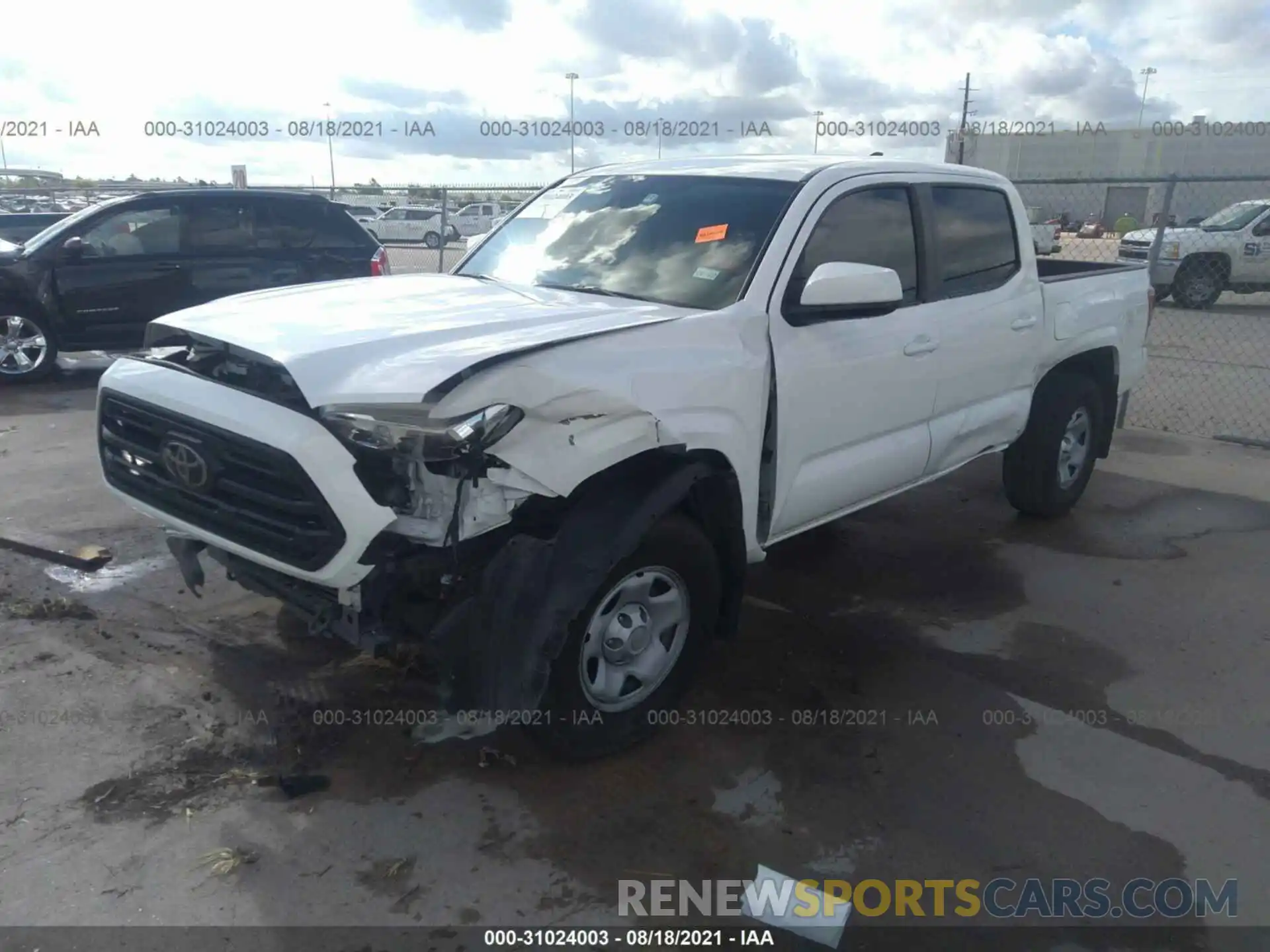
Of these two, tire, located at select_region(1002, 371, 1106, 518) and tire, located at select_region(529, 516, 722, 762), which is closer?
tire, located at select_region(529, 516, 722, 762)

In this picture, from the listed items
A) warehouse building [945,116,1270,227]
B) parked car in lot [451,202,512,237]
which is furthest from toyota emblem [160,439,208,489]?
warehouse building [945,116,1270,227]

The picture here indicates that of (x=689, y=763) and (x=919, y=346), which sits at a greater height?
(x=919, y=346)

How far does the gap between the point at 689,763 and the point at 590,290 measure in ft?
6.31

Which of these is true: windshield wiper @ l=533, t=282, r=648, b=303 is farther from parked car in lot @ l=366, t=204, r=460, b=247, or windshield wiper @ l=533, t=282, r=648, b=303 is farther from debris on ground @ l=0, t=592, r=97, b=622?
parked car in lot @ l=366, t=204, r=460, b=247

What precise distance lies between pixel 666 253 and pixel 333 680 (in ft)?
7.20

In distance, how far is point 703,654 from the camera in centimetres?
367

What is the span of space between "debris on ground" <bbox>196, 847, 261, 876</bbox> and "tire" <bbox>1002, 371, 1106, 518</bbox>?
4.69 meters

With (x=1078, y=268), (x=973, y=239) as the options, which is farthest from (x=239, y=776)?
(x=1078, y=268)

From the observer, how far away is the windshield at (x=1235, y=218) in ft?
51.5

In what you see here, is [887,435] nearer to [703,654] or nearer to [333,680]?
[703,654]

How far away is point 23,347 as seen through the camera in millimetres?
9211

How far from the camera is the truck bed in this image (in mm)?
6121

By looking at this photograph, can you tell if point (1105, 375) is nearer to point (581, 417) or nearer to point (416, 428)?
point (581, 417)

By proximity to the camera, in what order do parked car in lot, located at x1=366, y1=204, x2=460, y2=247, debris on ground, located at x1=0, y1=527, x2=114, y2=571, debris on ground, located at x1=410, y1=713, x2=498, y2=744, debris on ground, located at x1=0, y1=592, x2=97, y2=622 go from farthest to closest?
parked car in lot, located at x1=366, y1=204, x2=460, y2=247 < debris on ground, located at x1=0, y1=527, x2=114, y2=571 < debris on ground, located at x1=0, y1=592, x2=97, y2=622 < debris on ground, located at x1=410, y1=713, x2=498, y2=744
